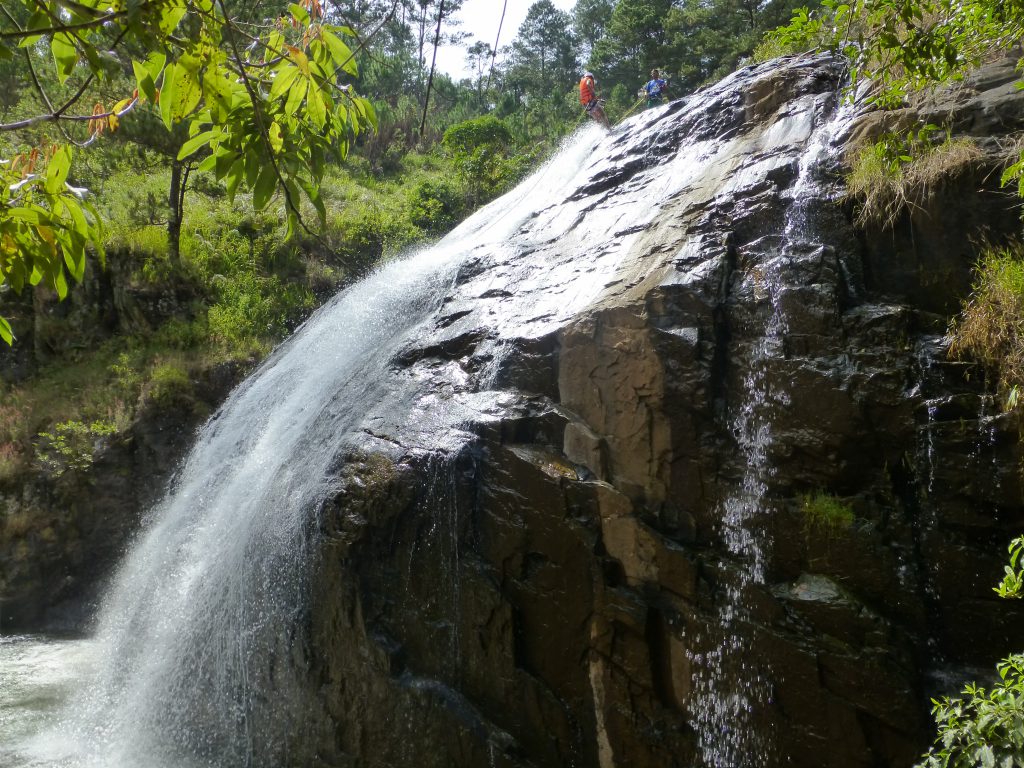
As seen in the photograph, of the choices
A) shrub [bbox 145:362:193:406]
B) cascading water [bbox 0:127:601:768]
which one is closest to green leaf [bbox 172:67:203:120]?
cascading water [bbox 0:127:601:768]

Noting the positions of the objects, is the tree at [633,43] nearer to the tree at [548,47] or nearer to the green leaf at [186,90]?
the tree at [548,47]

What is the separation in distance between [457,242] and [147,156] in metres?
8.89

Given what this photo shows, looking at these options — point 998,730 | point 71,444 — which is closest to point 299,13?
point 998,730

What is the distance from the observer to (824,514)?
455cm

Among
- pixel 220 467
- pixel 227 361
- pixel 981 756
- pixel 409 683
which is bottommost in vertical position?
pixel 409 683

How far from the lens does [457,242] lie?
10.6m

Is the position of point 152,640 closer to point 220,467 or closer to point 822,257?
point 220,467

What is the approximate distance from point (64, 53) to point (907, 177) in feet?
17.2

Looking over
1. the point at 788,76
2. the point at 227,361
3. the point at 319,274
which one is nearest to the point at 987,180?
the point at 788,76

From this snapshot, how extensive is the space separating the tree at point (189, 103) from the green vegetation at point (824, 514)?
3.86 metres

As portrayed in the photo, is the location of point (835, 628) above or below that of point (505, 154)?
below

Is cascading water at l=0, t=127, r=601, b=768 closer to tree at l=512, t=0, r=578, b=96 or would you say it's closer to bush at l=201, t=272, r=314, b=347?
bush at l=201, t=272, r=314, b=347

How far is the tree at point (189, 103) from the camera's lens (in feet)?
5.10

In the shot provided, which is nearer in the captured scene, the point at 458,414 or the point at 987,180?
the point at 987,180
